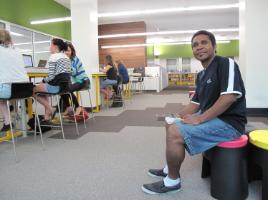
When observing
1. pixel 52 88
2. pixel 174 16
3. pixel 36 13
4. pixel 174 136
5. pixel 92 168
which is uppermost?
pixel 174 16

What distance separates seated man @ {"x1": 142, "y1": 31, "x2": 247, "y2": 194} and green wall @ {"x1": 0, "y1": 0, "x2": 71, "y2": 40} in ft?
20.3

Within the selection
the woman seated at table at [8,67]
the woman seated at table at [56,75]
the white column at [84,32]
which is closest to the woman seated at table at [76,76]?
the woman seated at table at [56,75]

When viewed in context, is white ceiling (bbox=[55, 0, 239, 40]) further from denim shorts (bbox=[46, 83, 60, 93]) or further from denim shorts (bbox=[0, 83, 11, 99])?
denim shorts (bbox=[0, 83, 11, 99])

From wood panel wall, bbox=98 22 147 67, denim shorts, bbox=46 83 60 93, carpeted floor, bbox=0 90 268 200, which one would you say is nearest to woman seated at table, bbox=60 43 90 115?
denim shorts, bbox=46 83 60 93

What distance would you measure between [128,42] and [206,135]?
1089 cm

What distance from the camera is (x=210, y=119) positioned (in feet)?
5.20

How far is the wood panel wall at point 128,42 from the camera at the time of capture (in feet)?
37.7

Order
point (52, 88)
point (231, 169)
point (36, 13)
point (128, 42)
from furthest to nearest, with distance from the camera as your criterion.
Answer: point (128, 42)
point (36, 13)
point (52, 88)
point (231, 169)

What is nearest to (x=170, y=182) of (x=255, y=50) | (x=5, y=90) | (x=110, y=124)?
(x=5, y=90)

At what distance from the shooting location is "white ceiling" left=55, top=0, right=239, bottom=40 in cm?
854

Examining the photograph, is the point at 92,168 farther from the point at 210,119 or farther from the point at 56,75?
the point at 56,75

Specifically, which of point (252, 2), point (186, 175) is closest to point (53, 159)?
point (186, 175)

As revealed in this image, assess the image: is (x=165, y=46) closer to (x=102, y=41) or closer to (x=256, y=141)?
(x=102, y=41)

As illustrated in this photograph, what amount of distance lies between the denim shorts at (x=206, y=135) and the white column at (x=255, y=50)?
3324 mm
